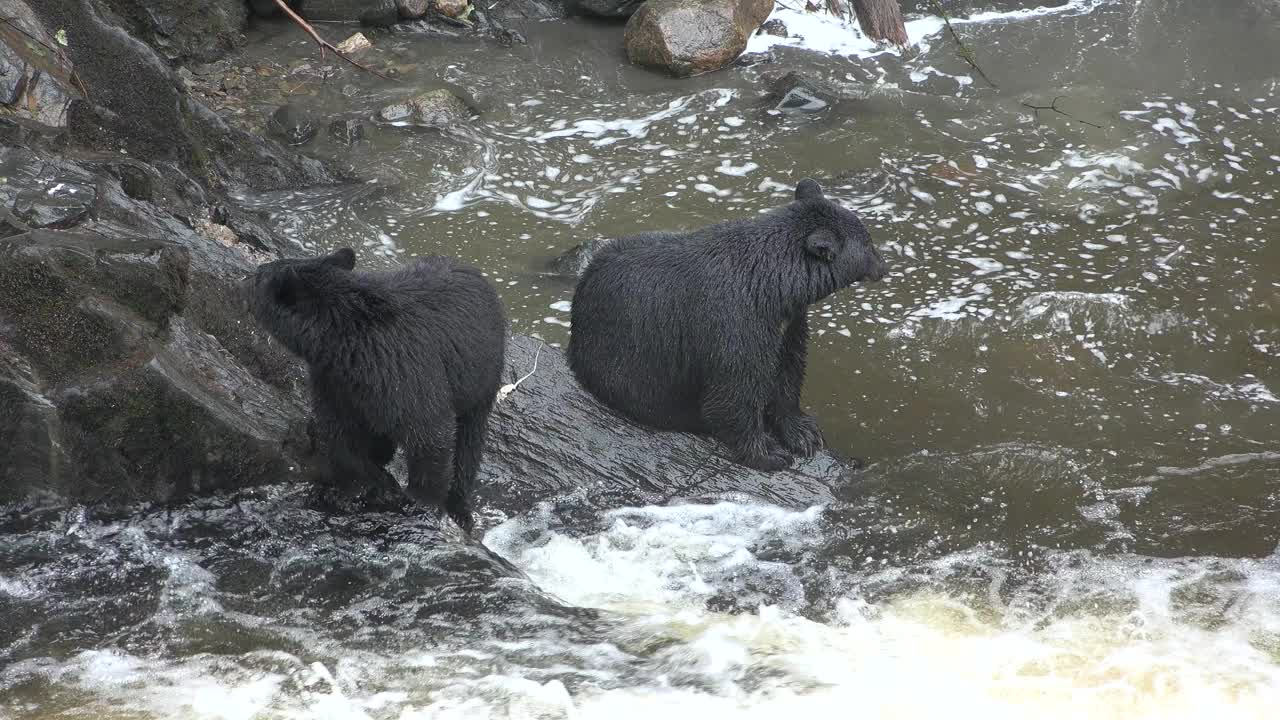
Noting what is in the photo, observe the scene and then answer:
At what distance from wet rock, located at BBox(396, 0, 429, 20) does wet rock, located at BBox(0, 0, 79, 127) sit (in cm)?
595

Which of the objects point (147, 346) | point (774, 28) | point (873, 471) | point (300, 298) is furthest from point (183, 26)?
point (873, 471)

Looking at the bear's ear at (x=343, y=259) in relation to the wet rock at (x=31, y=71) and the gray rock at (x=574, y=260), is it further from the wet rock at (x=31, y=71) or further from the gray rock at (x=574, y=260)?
the gray rock at (x=574, y=260)

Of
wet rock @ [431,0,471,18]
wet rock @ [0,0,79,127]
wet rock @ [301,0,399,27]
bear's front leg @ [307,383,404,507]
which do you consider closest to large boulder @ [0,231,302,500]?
bear's front leg @ [307,383,404,507]

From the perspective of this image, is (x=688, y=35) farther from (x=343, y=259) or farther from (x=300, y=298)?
(x=300, y=298)

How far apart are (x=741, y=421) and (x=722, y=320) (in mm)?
623

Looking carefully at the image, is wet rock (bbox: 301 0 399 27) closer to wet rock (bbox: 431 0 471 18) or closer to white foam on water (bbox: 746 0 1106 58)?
wet rock (bbox: 431 0 471 18)

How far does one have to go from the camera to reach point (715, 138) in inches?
450

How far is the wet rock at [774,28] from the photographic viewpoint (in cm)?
1344

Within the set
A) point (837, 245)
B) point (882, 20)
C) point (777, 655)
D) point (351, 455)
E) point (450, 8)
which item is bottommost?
point (777, 655)

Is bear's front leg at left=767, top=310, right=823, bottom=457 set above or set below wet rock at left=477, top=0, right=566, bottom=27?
below

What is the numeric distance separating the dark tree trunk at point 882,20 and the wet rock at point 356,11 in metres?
10.6

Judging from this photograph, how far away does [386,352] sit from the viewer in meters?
5.18

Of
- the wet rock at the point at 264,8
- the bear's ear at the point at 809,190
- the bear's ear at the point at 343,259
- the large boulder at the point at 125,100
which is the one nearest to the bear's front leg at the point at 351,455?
the bear's ear at the point at 343,259

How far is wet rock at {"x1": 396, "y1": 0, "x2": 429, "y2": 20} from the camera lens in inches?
547
